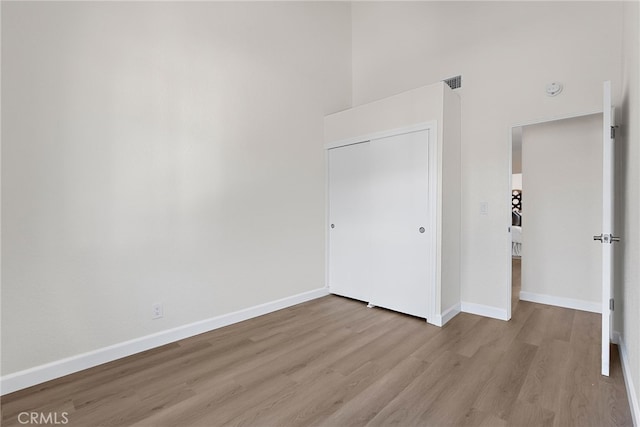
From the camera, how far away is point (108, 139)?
223 cm

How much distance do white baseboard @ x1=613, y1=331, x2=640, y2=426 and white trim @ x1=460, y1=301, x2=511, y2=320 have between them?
0.78m

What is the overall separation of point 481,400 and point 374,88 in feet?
11.6

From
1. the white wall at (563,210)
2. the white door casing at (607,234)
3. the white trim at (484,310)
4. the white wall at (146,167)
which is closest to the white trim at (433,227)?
the white trim at (484,310)

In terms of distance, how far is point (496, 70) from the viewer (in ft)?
9.82

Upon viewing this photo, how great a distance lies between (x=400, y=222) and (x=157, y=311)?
2.37m

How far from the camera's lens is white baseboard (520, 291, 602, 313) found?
3203 mm

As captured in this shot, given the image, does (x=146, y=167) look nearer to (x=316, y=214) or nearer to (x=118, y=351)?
(x=118, y=351)

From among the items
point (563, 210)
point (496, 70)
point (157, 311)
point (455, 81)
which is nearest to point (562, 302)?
point (563, 210)

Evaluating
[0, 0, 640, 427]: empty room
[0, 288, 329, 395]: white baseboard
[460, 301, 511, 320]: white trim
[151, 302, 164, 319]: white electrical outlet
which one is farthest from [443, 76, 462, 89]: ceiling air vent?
[151, 302, 164, 319]: white electrical outlet

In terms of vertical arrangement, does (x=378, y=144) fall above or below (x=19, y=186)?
above

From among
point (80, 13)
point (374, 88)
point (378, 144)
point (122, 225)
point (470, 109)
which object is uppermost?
point (374, 88)

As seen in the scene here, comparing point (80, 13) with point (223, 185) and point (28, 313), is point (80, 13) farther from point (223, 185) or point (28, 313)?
point (28, 313)

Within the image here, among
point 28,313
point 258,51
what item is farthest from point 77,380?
point 258,51

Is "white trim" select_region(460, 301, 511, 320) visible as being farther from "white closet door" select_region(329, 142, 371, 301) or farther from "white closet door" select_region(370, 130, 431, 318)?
"white closet door" select_region(329, 142, 371, 301)
